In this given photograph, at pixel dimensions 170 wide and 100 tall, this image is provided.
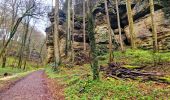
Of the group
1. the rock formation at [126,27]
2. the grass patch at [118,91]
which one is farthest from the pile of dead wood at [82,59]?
the grass patch at [118,91]

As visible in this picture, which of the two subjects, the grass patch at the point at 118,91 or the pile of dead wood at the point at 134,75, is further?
the pile of dead wood at the point at 134,75

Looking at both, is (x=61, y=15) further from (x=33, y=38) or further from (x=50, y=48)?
(x=33, y=38)

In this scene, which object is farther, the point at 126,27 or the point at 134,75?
the point at 126,27

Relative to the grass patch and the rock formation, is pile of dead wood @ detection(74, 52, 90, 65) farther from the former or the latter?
the grass patch

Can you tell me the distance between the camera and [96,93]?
1238 cm

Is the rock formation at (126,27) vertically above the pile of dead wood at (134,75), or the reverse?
the rock formation at (126,27)

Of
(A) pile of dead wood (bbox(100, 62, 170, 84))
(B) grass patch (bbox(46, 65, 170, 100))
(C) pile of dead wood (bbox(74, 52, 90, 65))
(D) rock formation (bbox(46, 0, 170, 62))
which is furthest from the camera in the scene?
(C) pile of dead wood (bbox(74, 52, 90, 65))

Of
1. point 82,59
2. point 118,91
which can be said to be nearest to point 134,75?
point 118,91

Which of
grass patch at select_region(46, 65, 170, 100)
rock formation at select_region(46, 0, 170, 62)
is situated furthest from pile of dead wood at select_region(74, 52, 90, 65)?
grass patch at select_region(46, 65, 170, 100)

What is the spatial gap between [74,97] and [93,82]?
247cm

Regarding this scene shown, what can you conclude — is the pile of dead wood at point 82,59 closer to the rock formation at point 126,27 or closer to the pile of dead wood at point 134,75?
the rock formation at point 126,27

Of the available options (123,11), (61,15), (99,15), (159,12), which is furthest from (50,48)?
(159,12)

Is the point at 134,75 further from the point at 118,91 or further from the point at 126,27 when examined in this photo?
the point at 126,27

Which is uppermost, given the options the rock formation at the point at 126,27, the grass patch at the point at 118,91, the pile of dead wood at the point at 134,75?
the rock formation at the point at 126,27
